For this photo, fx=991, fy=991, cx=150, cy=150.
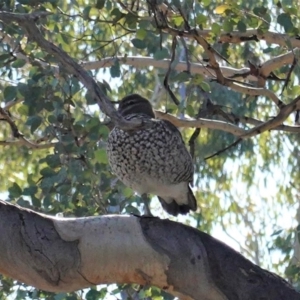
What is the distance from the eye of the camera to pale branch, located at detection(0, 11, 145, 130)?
349 cm

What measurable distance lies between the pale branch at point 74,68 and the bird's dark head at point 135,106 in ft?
5.53

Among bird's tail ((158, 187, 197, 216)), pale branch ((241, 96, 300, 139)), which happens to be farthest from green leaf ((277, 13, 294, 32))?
bird's tail ((158, 187, 197, 216))

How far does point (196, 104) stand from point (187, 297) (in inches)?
219

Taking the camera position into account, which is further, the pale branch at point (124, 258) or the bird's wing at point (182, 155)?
the bird's wing at point (182, 155)

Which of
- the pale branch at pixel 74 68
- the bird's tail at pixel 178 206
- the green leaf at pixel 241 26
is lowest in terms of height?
the pale branch at pixel 74 68

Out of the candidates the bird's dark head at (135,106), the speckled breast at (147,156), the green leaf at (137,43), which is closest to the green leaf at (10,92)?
the green leaf at (137,43)

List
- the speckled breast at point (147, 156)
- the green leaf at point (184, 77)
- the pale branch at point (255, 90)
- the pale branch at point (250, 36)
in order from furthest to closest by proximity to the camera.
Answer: the speckled breast at point (147, 156), the pale branch at point (250, 36), the pale branch at point (255, 90), the green leaf at point (184, 77)

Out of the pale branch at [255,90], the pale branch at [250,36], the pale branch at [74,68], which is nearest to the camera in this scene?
the pale branch at [74,68]

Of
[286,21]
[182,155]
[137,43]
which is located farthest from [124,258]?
[182,155]

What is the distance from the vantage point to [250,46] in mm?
9508

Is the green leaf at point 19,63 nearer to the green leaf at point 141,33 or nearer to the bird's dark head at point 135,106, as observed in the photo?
the green leaf at point 141,33

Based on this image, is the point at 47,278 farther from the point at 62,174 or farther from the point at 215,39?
the point at 215,39

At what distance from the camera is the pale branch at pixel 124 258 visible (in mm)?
3580

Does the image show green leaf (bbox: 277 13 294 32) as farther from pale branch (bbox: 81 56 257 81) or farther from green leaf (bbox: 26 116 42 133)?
green leaf (bbox: 26 116 42 133)
